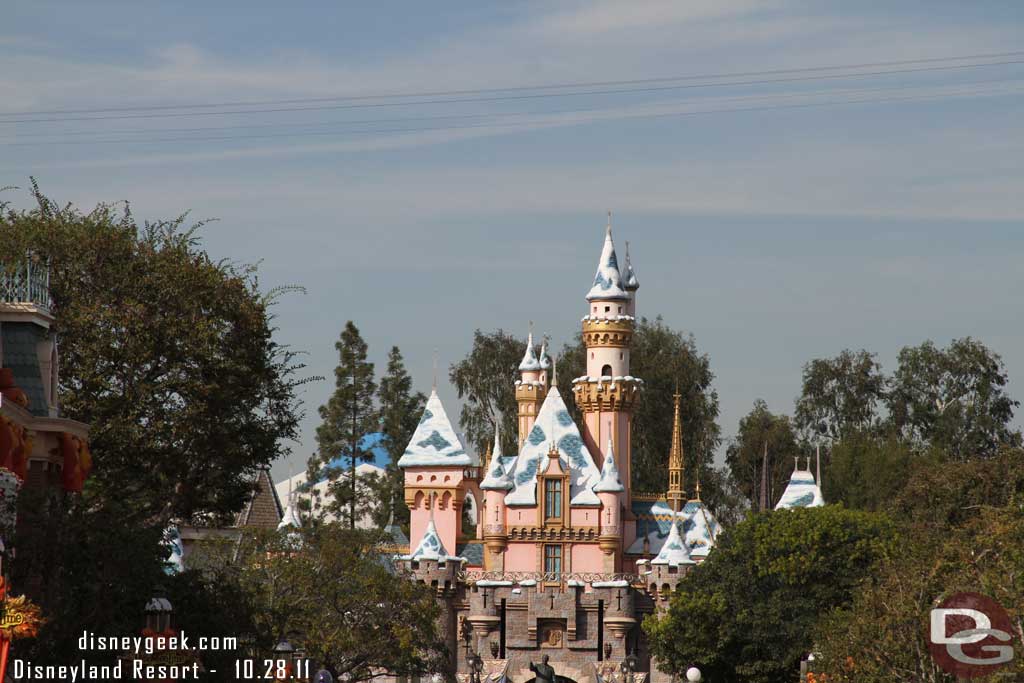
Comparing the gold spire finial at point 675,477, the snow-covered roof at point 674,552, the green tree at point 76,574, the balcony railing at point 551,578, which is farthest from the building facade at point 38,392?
the gold spire finial at point 675,477

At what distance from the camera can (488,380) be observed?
108875 mm

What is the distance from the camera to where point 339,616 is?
195 ft

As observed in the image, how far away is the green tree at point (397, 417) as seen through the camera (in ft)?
339

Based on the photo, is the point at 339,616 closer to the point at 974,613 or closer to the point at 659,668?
the point at 659,668

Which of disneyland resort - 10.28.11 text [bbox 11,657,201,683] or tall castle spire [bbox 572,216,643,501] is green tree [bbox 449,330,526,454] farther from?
disneyland resort - 10.28.11 text [bbox 11,657,201,683]

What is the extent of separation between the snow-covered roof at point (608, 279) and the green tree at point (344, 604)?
1202 inches

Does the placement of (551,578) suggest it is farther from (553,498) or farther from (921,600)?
(921,600)

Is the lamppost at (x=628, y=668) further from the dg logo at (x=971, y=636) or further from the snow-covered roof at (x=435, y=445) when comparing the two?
the dg logo at (x=971, y=636)

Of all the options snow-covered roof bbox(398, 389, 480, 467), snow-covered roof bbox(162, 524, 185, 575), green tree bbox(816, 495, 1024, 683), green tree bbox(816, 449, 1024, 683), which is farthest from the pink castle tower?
green tree bbox(816, 495, 1024, 683)

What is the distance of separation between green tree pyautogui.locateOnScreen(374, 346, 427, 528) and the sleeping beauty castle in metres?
13.0

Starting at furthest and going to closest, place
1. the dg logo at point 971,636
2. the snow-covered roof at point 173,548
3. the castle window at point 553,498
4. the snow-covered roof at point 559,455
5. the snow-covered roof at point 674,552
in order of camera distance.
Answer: the snow-covered roof at point 559,455 < the castle window at point 553,498 < the snow-covered roof at point 674,552 < the snow-covered roof at point 173,548 < the dg logo at point 971,636

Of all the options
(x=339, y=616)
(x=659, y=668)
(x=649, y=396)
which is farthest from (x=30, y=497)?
(x=649, y=396)

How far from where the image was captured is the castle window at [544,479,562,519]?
8625 centimetres

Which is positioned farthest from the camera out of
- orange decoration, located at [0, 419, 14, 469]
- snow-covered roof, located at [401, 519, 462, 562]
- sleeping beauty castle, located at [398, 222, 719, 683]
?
snow-covered roof, located at [401, 519, 462, 562]
